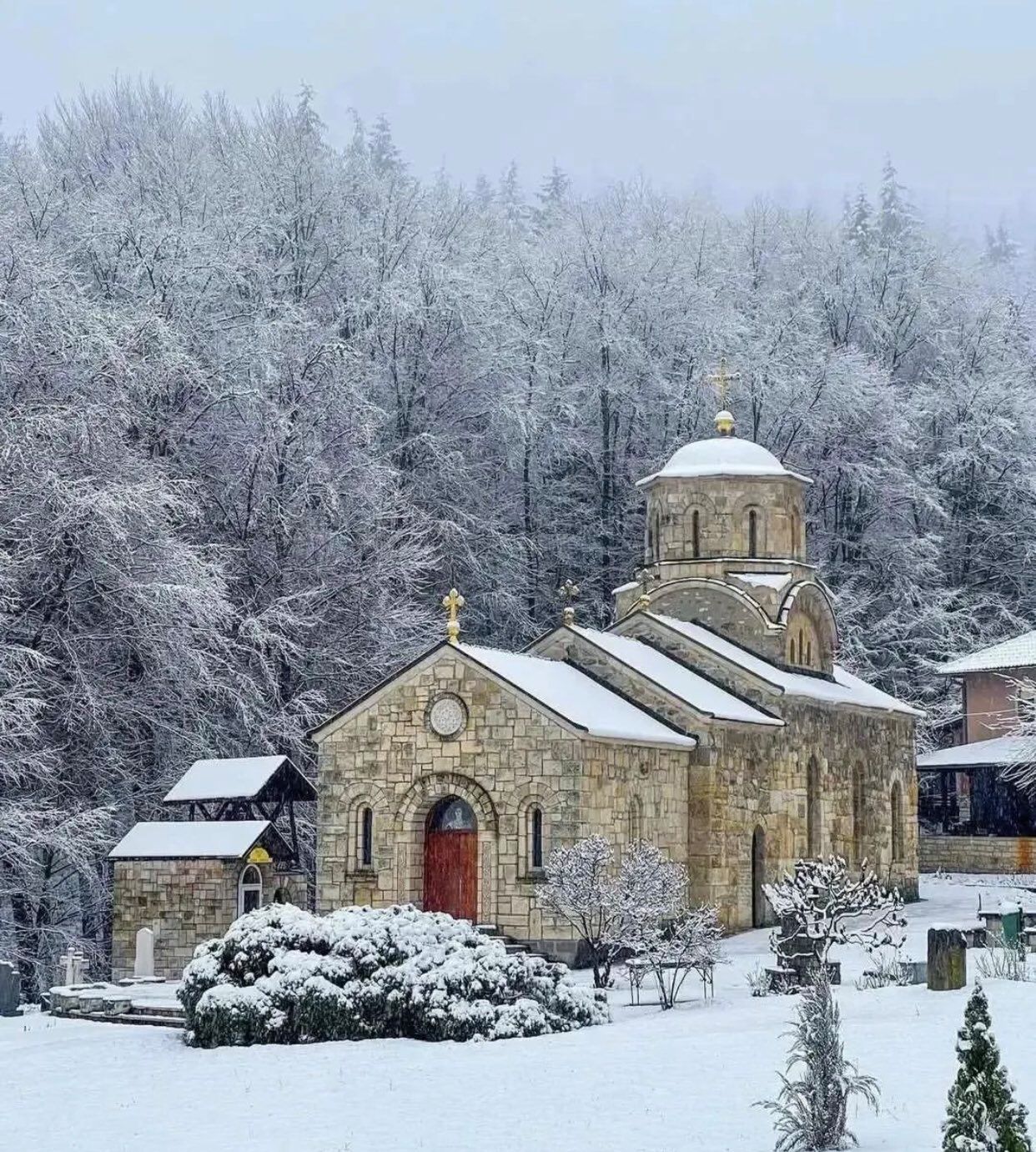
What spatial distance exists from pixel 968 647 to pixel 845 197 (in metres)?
38.2

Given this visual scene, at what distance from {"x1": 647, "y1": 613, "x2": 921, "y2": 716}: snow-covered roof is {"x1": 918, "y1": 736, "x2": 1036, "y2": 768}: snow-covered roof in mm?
6969

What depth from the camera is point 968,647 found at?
52.1 m

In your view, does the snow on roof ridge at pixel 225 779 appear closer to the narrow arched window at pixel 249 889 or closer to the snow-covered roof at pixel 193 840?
the snow-covered roof at pixel 193 840

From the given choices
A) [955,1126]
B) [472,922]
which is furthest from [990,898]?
[955,1126]

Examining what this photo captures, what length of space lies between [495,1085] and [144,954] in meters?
11.8

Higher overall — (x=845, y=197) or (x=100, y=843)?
(x=845, y=197)

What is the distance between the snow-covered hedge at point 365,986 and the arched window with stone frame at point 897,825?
18.2 m

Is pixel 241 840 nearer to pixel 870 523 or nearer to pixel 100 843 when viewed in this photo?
pixel 100 843

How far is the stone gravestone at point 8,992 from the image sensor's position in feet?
81.0

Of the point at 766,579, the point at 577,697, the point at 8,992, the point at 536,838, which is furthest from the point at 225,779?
the point at 766,579

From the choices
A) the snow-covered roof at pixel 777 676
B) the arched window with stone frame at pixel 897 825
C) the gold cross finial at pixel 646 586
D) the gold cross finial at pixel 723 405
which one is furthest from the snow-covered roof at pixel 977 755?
the gold cross finial at pixel 646 586

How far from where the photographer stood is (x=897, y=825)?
38.9 metres

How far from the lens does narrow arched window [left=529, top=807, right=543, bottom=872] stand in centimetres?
2834

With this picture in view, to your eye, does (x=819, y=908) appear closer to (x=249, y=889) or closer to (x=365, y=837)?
(x=365, y=837)
